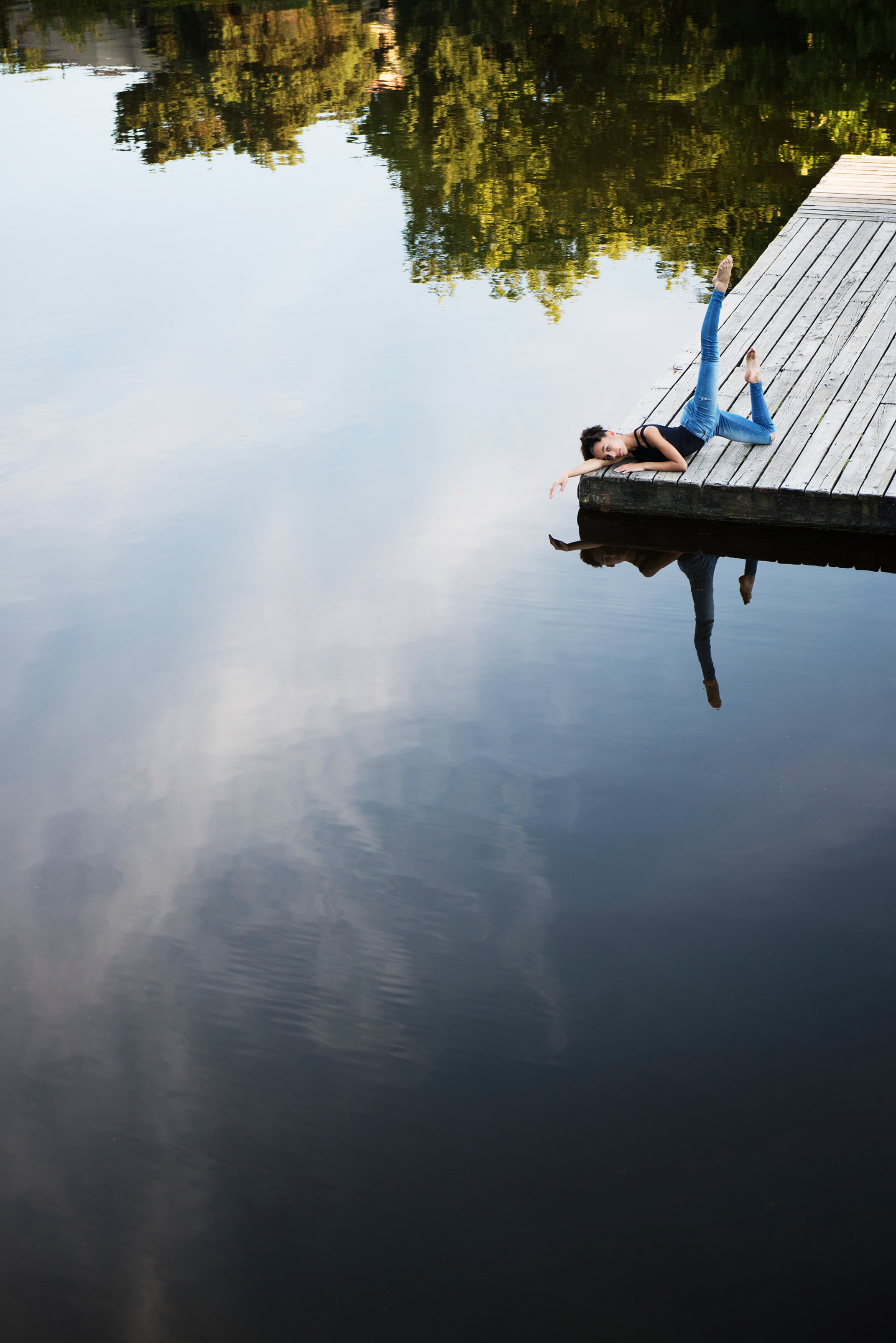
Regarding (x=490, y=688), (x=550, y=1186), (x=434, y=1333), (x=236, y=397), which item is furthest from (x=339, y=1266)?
(x=236, y=397)

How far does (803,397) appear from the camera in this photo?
727 centimetres

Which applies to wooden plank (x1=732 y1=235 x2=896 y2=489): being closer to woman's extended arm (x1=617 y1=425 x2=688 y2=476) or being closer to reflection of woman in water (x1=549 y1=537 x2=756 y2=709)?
woman's extended arm (x1=617 y1=425 x2=688 y2=476)

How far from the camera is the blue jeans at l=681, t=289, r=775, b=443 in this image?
6.48m

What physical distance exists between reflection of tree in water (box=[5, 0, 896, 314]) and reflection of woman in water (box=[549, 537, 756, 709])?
4.19m

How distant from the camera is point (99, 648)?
6242 millimetres

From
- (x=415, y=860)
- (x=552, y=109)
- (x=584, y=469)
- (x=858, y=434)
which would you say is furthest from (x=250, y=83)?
(x=415, y=860)

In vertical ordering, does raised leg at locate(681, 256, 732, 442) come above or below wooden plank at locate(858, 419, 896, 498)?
above

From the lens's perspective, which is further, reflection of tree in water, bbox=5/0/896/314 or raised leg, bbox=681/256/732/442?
reflection of tree in water, bbox=5/0/896/314

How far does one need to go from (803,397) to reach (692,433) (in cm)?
111

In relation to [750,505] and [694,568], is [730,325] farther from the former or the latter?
[694,568]

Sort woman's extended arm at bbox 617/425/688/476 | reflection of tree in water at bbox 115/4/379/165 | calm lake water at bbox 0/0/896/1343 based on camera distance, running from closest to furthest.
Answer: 1. calm lake water at bbox 0/0/896/1343
2. woman's extended arm at bbox 617/425/688/476
3. reflection of tree in water at bbox 115/4/379/165

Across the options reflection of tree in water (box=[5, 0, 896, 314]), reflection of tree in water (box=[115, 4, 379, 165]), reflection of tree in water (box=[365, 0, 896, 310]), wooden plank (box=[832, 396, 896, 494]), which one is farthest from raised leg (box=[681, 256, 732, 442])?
reflection of tree in water (box=[115, 4, 379, 165])

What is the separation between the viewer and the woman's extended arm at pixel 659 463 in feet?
21.2

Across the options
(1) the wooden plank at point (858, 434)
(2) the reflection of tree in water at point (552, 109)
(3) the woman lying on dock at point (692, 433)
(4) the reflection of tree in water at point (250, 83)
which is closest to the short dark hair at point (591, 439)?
(3) the woman lying on dock at point (692, 433)
